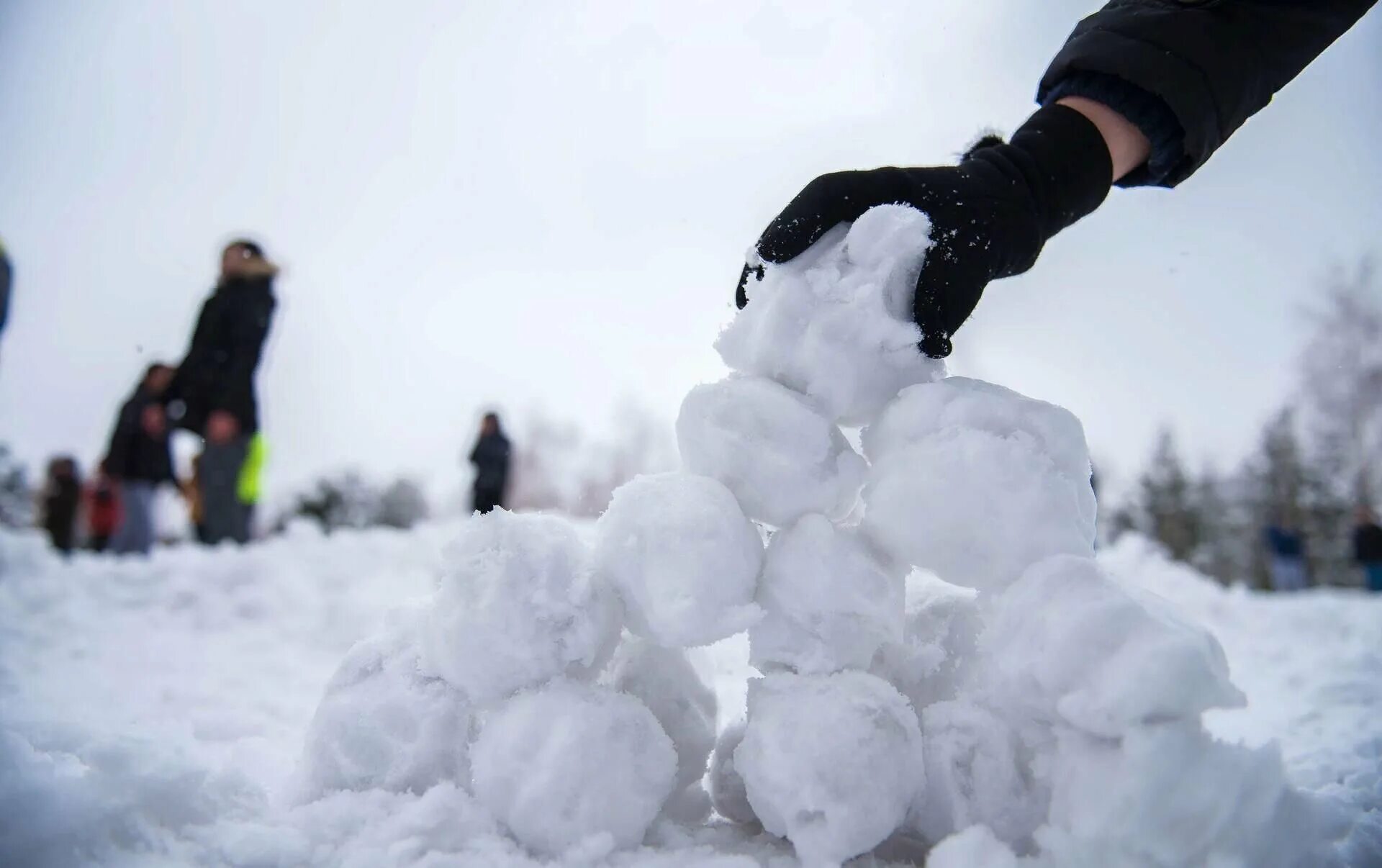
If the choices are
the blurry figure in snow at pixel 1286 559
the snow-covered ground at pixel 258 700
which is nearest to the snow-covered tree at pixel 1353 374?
the blurry figure in snow at pixel 1286 559

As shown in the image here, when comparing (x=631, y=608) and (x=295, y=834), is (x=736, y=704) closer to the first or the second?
(x=631, y=608)

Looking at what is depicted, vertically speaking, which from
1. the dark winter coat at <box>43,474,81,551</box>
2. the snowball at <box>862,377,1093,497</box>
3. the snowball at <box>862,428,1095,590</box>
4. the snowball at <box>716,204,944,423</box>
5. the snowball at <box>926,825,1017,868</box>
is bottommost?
the dark winter coat at <box>43,474,81,551</box>

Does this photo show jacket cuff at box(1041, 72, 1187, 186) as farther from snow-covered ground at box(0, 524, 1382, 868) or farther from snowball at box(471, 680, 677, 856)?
snowball at box(471, 680, 677, 856)

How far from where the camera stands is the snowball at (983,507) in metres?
1.23

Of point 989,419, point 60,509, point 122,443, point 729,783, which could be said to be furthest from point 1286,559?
point 60,509

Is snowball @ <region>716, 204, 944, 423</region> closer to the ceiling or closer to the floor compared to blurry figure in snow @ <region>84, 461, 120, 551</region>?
closer to the ceiling

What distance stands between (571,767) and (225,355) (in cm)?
444

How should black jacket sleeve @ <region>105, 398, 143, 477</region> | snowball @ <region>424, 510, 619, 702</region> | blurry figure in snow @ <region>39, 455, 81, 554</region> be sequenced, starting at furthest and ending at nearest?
blurry figure in snow @ <region>39, 455, 81, 554</region> < black jacket sleeve @ <region>105, 398, 143, 477</region> < snowball @ <region>424, 510, 619, 702</region>

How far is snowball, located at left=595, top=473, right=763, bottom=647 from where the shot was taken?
1.22 metres

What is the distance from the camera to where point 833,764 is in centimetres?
114

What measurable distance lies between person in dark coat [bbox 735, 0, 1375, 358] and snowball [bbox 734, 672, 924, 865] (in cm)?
64

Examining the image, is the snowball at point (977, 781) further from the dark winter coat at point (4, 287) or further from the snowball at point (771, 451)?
the dark winter coat at point (4, 287)

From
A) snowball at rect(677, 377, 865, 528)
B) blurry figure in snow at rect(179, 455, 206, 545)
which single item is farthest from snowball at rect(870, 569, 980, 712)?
blurry figure in snow at rect(179, 455, 206, 545)

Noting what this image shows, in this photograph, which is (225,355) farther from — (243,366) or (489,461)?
(489,461)
